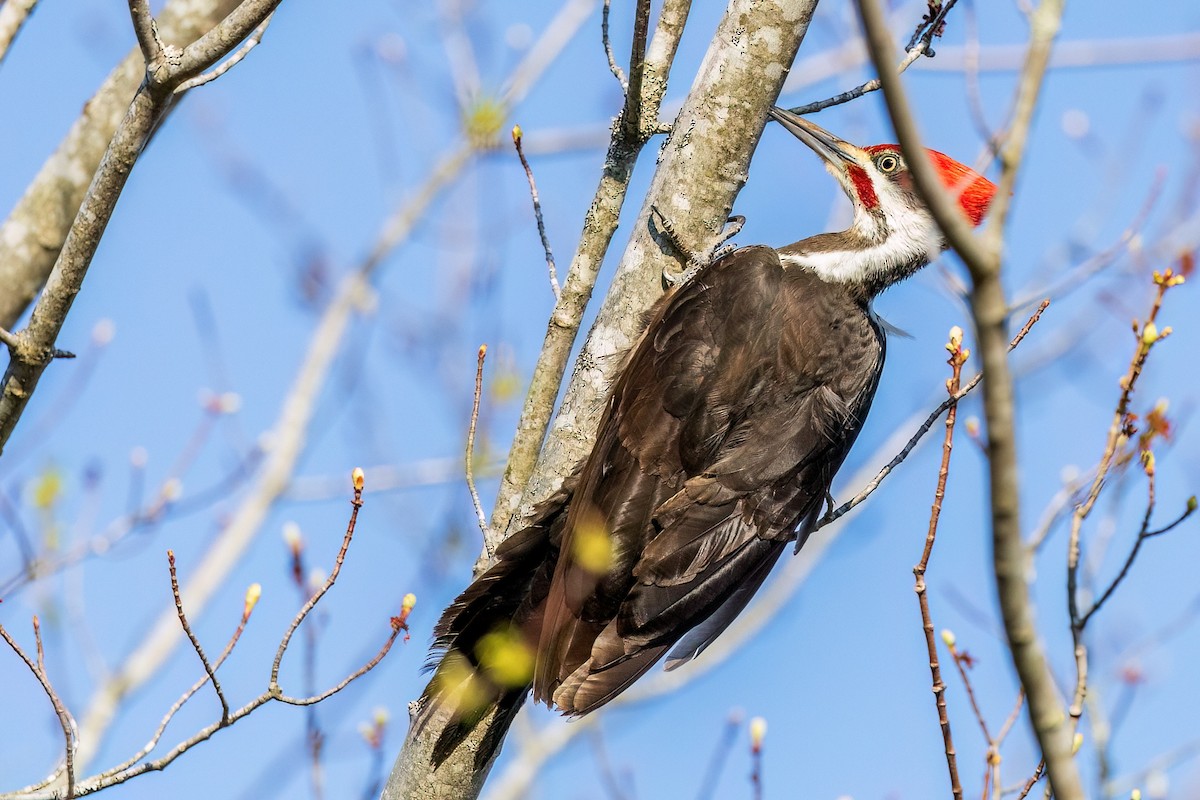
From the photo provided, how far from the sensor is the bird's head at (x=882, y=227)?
4.48 metres

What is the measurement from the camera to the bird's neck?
447 cm

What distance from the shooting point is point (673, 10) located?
3.98 meters

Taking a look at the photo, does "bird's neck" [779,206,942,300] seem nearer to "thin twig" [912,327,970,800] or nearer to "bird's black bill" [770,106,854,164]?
"bird's black bill" [770,106,854,164]

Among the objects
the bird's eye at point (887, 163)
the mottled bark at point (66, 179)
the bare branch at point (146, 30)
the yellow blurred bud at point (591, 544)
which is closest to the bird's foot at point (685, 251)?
the yellow blurred bud at point (591, 544)

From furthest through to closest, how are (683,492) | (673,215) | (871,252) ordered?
(871,252), (683,492), (673,215)

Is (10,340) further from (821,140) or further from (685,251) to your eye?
(821,140)

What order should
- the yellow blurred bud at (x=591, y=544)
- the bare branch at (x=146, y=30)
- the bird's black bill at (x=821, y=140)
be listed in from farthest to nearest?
the bird's black bill at (x=821, y=140) → the yellow blurred bud at (x=591, y=544) → the bare branch at (x=146, y=30)

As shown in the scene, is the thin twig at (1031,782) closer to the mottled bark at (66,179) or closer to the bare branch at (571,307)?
the bare branch at (571,307)

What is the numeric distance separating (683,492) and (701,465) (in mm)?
127

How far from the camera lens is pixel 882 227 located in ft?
15.2

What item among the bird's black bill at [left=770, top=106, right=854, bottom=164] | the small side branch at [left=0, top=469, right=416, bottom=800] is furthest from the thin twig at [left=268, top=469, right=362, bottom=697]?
the bird's black bill at [left=770, top=106, right=854, bottom=164]

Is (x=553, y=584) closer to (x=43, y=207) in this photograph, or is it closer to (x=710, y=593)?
(x=710, y=593)

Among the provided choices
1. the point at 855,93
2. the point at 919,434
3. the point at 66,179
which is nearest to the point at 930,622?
the point at 919,434

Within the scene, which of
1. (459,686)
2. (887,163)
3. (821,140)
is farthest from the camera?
(821,140)
